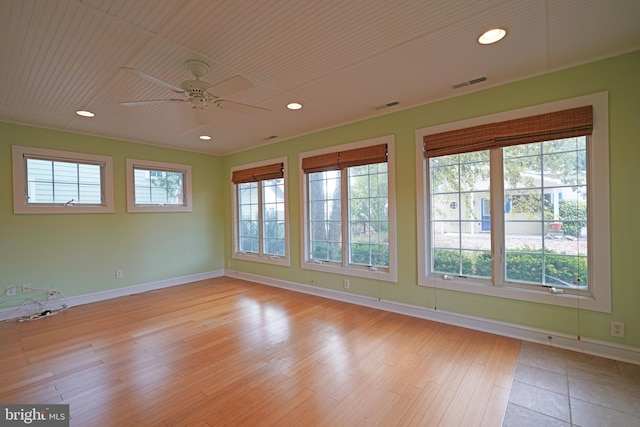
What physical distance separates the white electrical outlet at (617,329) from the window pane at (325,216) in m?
2.92

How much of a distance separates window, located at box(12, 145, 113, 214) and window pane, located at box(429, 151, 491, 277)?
16.1 ft

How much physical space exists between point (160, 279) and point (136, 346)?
102 inches

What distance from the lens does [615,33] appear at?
2137 millimetres

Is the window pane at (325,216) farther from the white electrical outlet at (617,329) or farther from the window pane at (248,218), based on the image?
the white electrical outlet at (617,329)

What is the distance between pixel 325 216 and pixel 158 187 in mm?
3163

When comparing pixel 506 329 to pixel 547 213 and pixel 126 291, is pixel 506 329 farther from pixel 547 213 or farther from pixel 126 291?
pixel 126 291

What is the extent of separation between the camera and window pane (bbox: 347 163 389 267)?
389cm

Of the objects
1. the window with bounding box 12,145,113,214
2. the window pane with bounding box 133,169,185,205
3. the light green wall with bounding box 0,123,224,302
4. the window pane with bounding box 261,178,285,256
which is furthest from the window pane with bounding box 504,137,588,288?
the window with bounding box 12,145,113,214

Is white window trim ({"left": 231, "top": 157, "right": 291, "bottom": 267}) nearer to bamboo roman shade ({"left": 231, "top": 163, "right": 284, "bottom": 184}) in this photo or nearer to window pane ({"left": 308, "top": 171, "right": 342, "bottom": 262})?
bamboo roman shade ({"left": 231, "top": 163, "right": 284, "bottom": 184})

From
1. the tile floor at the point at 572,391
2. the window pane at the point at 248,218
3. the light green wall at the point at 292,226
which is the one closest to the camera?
the tile floor at the point at 572,391

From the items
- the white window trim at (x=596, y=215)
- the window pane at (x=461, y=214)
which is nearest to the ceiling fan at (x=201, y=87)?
the window pane at (x=461, y=214)

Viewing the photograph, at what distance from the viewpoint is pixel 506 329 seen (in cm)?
293

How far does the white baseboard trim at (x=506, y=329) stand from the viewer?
2.44 metres

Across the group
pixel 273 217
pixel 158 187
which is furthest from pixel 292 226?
pixel 158 187
